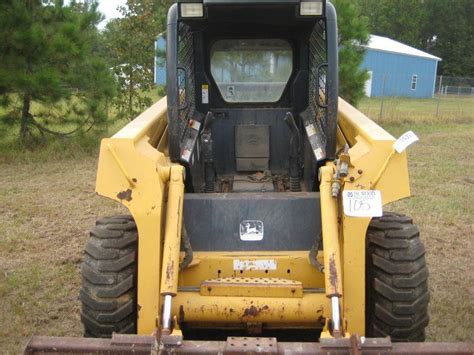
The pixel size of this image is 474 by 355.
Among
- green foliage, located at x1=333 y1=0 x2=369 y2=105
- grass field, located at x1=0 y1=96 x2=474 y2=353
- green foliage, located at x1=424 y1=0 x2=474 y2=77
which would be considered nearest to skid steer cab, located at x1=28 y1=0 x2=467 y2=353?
grass field, located at x1=0 y1=96 x2=474 y2=353

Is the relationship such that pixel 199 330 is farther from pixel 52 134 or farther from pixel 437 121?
pixel 437 121

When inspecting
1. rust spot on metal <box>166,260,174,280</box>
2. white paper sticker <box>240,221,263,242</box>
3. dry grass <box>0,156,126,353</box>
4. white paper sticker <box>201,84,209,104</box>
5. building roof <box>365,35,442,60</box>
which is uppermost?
building roof <box>365,35,442,60</box>

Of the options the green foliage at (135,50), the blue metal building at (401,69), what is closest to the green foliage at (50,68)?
the green foliage at (135,50)

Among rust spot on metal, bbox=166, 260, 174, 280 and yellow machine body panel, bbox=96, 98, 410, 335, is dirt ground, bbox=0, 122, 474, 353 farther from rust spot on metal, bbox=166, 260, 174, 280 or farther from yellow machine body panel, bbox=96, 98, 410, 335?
rust spot on metal, bbox=166, 260, 174, 280

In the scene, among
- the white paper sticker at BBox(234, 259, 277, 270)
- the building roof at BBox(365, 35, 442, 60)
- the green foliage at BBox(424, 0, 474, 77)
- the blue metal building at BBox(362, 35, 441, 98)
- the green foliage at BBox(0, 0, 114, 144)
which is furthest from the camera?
the green foliage at BBox(424, 0, 474, 77)

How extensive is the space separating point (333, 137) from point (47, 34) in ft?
27.8

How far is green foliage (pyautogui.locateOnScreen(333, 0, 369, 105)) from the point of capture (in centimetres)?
1553

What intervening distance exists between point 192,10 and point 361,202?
5.54ft

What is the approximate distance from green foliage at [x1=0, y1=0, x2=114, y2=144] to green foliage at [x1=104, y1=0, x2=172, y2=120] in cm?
151

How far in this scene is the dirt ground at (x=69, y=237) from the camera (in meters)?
4.79

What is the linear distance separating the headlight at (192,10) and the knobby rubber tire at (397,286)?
1.79 metres

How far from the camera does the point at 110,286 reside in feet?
11.5

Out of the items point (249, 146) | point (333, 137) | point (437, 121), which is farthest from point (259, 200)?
point (437, 121)

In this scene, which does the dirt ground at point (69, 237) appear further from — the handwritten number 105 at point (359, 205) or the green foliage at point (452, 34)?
the green foliage at point (452, 34)
